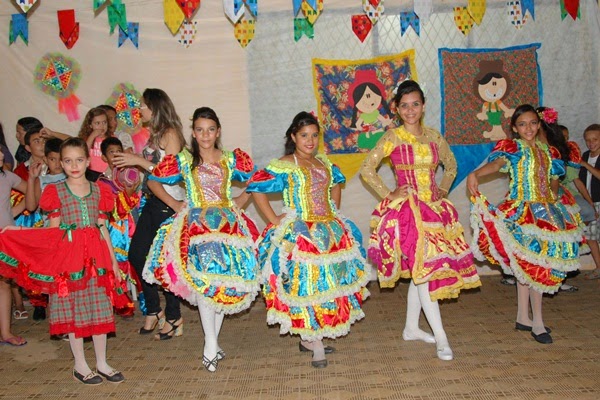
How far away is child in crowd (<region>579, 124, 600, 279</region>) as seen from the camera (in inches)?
214

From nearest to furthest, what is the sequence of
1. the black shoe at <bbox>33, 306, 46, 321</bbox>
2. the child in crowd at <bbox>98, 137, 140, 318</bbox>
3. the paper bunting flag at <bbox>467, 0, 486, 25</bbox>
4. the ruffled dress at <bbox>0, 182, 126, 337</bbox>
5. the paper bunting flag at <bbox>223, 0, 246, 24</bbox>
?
1. the ruffled dress at <bbox>0, 182, 126, 337</bbox>
2. the child in crowd at <bbox>98, 137, 140, 318</bbox>
3. the black shoe at <bbox>33, 306, 46, 321</bbox>
4. the paper bunting flag at <bbox>223, 0, 246, 24</bbox>
5. the paper bunting flag at <bbox>467, 0, 486, 25</bbox>

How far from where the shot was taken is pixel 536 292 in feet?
12.9

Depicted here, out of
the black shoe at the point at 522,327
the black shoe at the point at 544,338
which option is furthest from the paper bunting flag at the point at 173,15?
the black shoe at the point at 544,338

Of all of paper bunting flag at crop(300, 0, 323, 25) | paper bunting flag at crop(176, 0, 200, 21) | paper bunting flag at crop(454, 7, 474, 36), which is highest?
paper bunting flag at crop(176, 0, 200, 21)

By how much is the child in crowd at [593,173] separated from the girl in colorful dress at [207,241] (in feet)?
10.7

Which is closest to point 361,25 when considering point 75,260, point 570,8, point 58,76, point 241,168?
point 570,8

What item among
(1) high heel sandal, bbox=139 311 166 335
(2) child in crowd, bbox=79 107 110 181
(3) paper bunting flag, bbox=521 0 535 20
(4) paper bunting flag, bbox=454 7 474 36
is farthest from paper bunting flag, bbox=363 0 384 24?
(1) high heel sandal, bbox=139 311 166 335

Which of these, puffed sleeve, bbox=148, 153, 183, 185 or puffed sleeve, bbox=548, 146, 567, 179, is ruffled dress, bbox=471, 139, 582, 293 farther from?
puffed sleeve, bbox=148, 153, 183, 185

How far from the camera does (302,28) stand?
5.61m

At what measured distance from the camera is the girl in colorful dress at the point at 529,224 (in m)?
3.82

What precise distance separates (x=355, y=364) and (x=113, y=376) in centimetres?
137

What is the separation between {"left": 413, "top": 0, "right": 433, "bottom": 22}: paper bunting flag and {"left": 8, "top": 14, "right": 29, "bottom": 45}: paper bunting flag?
3.50 metres

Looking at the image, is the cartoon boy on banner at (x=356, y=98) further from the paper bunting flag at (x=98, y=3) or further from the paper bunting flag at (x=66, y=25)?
the paper bunting flag at (x=66, y=25)

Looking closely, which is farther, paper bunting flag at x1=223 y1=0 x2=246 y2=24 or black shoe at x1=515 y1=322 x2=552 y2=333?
paper bunting flag at x1=223 y1=0 x2=246 y2=24
